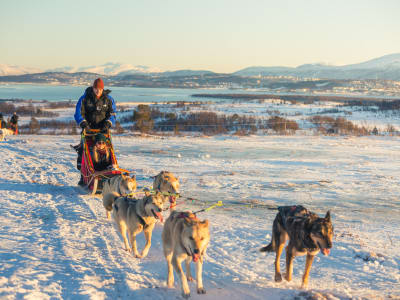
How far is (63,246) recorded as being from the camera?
17.8 ft

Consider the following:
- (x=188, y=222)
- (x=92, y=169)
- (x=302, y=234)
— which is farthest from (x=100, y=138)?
(x=302, y=234)

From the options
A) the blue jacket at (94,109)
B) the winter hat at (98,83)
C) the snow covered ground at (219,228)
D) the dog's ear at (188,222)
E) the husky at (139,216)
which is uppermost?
the winter hat at (98,83)

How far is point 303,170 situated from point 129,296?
29.2ft

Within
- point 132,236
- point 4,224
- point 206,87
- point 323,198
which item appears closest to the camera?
point 132,236

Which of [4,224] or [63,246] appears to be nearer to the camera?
[63,246]

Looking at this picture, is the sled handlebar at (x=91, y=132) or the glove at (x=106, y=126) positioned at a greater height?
the glove at (x=106, y=126)

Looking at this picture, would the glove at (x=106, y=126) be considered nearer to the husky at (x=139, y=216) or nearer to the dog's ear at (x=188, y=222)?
the husky at (x=139, y=216)

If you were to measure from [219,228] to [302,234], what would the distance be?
2.66m

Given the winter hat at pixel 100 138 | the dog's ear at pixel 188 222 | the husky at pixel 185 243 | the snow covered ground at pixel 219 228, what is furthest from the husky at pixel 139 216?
the winter hat at pixel 100 138

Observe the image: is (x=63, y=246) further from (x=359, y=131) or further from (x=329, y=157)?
(x=359, y=131)

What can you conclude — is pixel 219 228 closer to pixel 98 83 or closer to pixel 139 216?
pixel 139 216

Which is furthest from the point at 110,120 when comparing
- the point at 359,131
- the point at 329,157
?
the point at 359,131

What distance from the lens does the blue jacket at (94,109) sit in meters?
8.52

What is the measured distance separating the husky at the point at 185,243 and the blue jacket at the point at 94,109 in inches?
191
